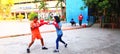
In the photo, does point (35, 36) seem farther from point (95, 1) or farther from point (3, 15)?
point (3, 15)

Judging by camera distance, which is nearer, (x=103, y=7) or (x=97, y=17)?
(x=103, y=7)

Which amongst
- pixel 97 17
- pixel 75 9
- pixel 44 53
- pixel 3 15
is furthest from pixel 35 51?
pixel 3 15

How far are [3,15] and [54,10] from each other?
14305mm

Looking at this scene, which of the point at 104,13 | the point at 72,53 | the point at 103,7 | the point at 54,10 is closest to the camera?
the point at 72,53

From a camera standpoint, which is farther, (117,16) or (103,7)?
(117,16)

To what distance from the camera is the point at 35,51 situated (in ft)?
38.4

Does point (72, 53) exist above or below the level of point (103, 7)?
below

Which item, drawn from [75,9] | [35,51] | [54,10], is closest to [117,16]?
[75,9]

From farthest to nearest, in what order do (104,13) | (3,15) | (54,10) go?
(3,15), (54,10), (104,13)

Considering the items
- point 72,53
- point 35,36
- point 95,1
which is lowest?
point 72,53

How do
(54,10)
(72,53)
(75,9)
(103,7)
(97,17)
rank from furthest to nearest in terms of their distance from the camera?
1. (54,10)
2. (75,9)
3. (97,17)
4. (103,7)
5. (72,53)

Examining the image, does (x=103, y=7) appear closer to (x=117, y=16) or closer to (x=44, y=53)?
(x=117, y=16)

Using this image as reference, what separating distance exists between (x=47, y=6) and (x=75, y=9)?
16.1 meters

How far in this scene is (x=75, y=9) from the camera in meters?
36.5
